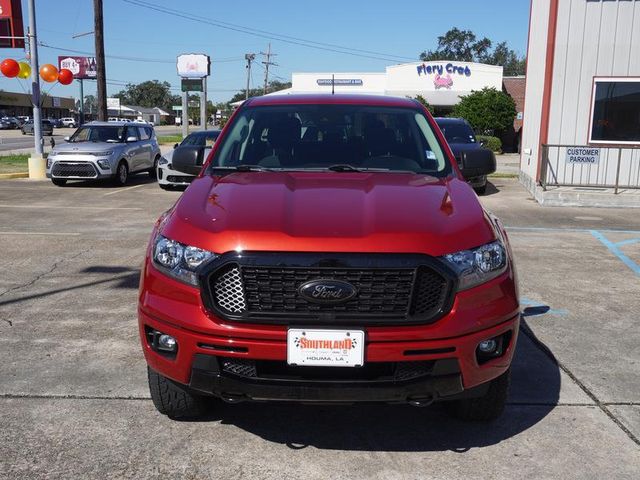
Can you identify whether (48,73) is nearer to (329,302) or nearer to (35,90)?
(35,90)

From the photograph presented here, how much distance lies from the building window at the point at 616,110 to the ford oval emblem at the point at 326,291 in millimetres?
13448

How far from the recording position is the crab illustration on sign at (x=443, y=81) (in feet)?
134

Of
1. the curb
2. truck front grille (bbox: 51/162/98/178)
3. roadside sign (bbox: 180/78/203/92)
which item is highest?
roadside sign (bbox: 180/78/203/92)

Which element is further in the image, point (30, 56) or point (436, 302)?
point (30, 56)

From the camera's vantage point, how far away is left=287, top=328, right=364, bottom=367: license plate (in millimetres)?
2891

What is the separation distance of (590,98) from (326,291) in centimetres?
1351

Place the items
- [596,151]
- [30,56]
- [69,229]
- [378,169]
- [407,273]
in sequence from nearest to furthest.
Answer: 1. [407,273]
2. [378,169]
3. [69,229]
4. [596,151]
5. [30,56]

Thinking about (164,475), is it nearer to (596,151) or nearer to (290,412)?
(290,412)

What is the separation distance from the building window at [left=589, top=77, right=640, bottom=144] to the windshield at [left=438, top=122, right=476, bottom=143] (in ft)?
8.70

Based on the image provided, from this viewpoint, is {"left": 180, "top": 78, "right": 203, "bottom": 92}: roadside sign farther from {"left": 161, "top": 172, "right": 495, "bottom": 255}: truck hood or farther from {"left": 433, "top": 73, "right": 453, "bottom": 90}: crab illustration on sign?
{"left": 161, "top": 172, "right": 495, "bottom": 255}: truck hood

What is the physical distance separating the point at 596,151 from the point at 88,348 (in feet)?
40.0

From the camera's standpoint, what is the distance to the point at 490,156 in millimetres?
4766

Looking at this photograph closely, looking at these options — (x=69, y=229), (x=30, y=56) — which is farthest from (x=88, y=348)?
(x=30, y=56)

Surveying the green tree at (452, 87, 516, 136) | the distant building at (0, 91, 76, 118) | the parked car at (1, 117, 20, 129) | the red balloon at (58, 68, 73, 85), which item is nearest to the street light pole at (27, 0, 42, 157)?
the red balloon at (58, 68, 73, 85)
